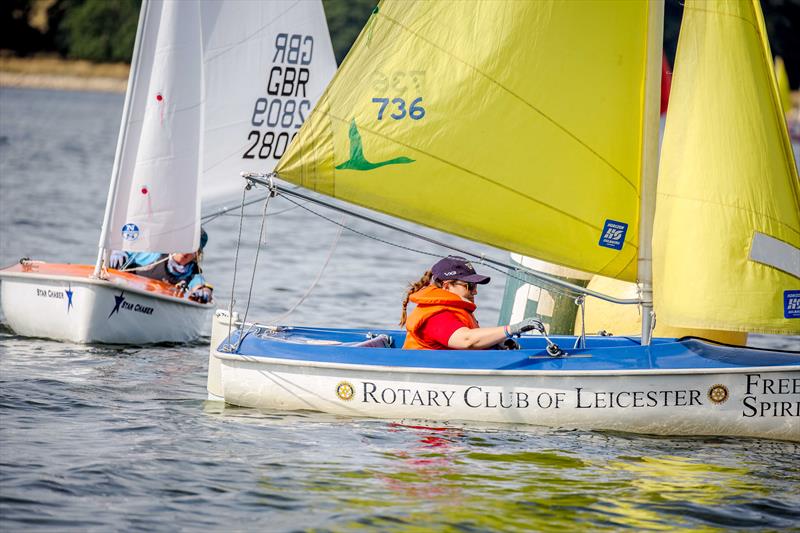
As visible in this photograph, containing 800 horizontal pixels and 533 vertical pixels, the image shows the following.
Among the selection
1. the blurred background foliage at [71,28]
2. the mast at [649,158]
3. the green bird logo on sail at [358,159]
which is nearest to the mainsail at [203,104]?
the green bird logo on sail at [358,159]

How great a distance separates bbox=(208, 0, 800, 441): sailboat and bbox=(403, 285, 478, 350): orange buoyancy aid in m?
0.21

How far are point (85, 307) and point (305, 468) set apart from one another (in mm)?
5106

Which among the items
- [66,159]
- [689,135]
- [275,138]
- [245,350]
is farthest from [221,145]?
[66,159]

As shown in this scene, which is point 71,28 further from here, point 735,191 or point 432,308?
point 735,191

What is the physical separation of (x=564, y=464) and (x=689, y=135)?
244cm

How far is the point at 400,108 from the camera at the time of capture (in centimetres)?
975

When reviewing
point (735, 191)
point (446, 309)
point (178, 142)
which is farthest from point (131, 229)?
point (735, 191)

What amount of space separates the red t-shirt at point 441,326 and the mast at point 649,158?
1.30 metres

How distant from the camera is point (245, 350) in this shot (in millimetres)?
10047

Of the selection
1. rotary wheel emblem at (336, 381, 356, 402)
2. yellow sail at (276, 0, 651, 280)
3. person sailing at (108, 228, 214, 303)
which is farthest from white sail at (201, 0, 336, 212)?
rotary wheel emblem at (336, 381, 356, 402)

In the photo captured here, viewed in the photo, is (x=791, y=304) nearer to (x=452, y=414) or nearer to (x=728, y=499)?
(x=728, y=499)

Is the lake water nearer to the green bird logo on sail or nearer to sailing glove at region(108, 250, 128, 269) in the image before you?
sailing glove at region(108, 250, 128, 269)

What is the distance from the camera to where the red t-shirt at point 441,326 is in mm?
9727

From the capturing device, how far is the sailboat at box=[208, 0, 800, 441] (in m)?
9.44
